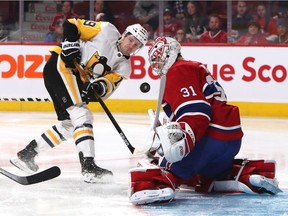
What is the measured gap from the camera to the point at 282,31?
8625 mm

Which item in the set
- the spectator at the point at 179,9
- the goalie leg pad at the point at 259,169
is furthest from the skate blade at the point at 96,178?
the spectator at the point at 179,9

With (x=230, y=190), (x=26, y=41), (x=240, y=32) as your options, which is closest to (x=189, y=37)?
(x=240, y=32)

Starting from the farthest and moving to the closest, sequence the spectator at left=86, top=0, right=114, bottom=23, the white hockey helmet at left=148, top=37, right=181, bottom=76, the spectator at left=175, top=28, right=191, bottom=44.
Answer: the spectator at left=86, top=0, right=114, bottom=23 < the spectator at left=175, top=28, right=191, bottom=44 < the white hockey helmet at left=148, top=37, right=181, bottom=76

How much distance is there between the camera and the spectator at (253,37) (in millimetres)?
8609

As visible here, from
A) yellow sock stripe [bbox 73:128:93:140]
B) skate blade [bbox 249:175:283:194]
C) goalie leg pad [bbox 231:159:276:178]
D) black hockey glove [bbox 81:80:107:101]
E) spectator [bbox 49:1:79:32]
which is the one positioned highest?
spectator [bbox 49:1:79:32]

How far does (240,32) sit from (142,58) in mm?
1053

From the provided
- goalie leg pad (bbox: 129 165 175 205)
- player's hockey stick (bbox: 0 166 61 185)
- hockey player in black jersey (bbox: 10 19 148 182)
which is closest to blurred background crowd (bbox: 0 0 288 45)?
hockey player in black jersey (bbox: 10 19 148 182)

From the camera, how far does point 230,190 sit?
161 inches

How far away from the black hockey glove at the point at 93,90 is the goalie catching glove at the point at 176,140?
37.8 inches

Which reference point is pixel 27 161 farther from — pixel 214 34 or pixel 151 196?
pixel 214 34

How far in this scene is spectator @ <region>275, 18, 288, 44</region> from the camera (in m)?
8.59

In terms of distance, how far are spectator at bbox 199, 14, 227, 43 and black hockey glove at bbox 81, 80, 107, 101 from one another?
4102mm

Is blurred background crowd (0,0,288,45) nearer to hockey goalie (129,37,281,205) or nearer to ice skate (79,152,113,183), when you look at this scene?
ice skate (79,152,113,183)

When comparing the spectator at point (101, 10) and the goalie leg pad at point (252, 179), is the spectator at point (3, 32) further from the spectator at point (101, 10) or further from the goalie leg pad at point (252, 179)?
the goalie leg pad at point (252, 179)
